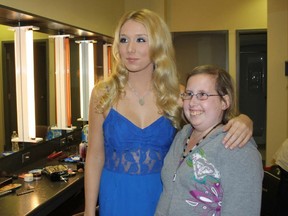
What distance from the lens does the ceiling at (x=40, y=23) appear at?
199cm

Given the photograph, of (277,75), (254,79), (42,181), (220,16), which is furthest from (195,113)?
(254,79)

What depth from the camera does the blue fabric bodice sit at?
1.44 metres

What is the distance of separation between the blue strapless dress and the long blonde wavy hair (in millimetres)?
85

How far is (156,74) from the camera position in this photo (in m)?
1.54

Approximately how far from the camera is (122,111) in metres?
1.49

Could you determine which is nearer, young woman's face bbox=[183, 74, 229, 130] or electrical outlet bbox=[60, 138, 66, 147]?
young woman's face bbox=[183, 74, 229, 130]

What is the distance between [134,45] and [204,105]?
1.41ft

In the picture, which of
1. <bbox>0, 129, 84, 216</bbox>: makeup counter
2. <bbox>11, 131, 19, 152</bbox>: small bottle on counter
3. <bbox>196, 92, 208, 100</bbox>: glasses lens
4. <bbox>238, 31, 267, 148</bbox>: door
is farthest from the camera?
<bbox>238, 31, 267, 148</bbox>: door

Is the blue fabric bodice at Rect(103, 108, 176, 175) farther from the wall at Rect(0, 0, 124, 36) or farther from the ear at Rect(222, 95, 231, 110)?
the wall at Rect(0, 0, 124, 36)

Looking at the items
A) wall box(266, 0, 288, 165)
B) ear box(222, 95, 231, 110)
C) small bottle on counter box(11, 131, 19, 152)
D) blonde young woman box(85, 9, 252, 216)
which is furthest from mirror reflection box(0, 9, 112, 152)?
wall box(266, 0, 288, 165)

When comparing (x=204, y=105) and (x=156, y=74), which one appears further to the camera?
(x=156, y=74)

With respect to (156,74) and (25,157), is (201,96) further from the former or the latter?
(25,157)

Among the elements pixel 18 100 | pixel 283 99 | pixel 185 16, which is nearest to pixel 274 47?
pixel 283 99

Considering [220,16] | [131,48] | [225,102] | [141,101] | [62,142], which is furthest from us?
[220,16]
